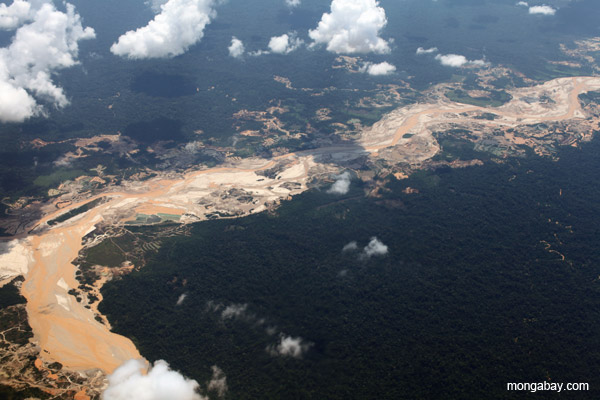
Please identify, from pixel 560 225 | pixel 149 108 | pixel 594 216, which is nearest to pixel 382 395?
pixel 560 225

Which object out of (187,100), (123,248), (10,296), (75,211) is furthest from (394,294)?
(187,100)

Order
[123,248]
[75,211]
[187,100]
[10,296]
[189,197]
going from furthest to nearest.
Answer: [187,100] < [189,197] < [75,211] < [123,248] < [10,296]

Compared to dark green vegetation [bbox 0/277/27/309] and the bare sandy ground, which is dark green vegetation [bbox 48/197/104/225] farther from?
dark green vegetation [bbox 0/277/27/309]

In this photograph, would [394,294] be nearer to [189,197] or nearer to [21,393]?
[21,393]

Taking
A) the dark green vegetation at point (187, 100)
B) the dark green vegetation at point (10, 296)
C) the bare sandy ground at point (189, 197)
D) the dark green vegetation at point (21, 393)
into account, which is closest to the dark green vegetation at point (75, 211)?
the bare sandy ground at point (189, 197)

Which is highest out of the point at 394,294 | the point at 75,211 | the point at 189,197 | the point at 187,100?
the point at 187,100

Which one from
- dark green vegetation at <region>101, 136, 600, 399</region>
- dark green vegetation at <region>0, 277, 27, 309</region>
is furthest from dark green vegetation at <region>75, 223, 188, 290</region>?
dark green vegetation at <region>0, 277, 27, 309</region>

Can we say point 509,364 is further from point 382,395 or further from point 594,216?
point 594,216
